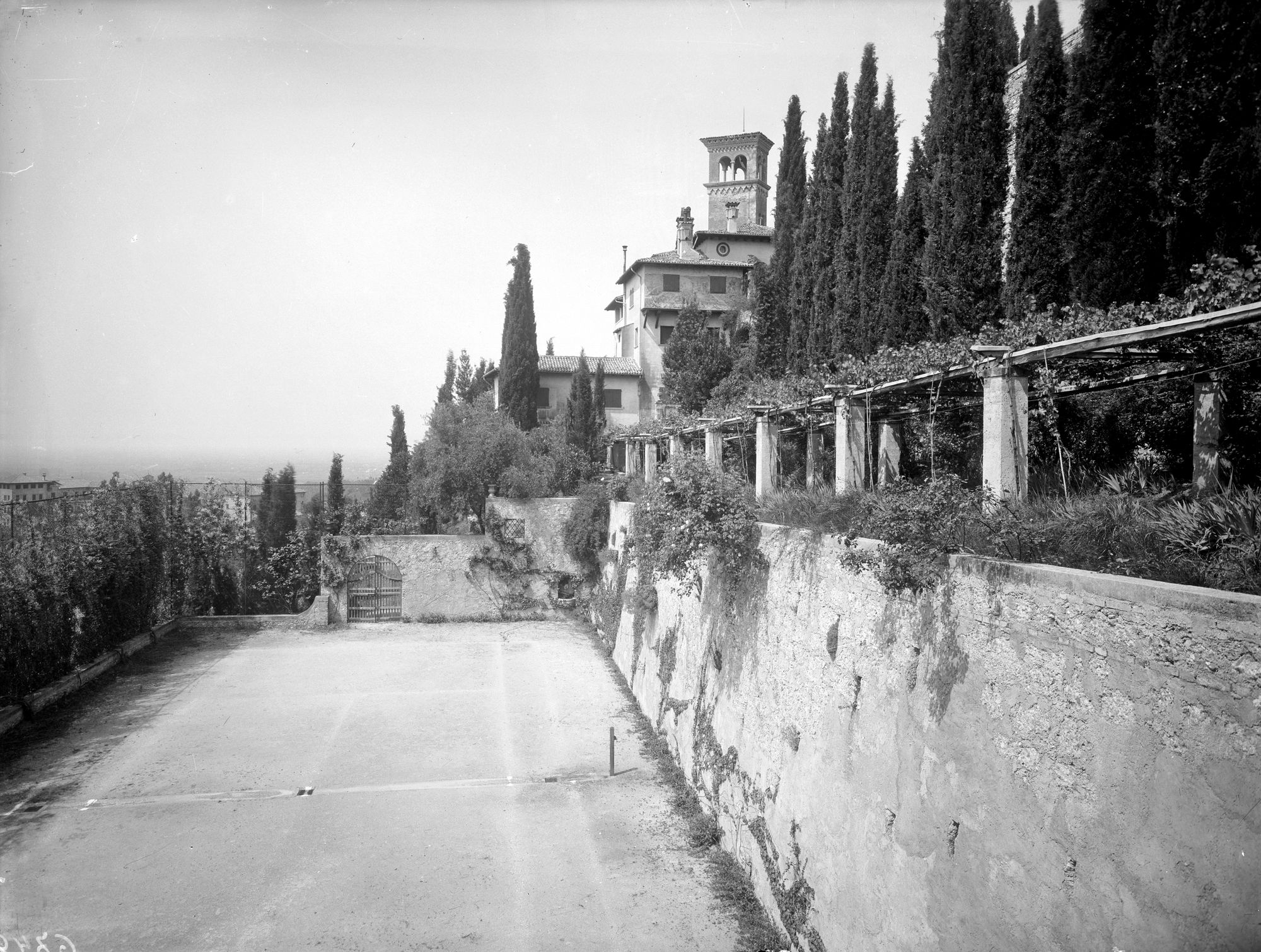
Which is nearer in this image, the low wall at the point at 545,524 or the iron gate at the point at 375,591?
the iron gate at the point at 375,591

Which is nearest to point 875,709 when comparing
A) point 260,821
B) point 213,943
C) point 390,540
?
point 213,943

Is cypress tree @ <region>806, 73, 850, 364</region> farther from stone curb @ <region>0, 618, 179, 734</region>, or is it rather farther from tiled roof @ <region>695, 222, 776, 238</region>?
tiled roof @ <region>695, 222, 776, 238</region>

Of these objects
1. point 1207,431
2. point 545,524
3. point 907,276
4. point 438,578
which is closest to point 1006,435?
point 1207,431

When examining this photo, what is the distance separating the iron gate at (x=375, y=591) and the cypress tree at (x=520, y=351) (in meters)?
12.0

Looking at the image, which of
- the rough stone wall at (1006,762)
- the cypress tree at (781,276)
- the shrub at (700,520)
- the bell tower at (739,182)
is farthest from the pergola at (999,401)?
the bell tower at (739,182)

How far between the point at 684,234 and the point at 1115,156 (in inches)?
1196

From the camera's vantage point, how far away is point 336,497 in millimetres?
33312

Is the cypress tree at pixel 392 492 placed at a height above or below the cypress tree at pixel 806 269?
below

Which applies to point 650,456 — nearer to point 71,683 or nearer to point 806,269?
point 806,269

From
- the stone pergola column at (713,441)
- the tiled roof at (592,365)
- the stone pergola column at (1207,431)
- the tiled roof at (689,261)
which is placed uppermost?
the tiled roof at (689,261)

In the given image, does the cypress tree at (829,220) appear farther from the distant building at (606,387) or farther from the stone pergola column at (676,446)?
the distant building at (606,387)

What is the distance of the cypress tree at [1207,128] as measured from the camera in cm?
768

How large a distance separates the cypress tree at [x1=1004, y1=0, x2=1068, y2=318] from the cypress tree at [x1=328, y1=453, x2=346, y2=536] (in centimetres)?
2420

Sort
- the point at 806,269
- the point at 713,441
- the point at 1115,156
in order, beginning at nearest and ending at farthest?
the point at 1115,156 → the point at 713,441 → the point at 806,269
